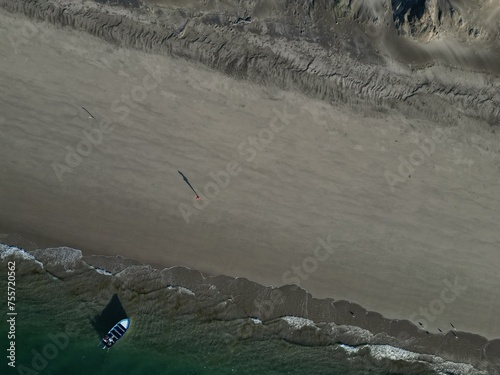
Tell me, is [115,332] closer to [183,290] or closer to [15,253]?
[183,290]

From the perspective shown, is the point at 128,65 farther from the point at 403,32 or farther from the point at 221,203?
the point at 403,32

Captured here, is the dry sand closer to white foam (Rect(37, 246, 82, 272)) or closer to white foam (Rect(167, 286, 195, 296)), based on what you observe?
white foam (Rect(37, 246, 82, 272))

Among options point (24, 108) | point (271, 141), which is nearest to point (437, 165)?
point (271, 141)

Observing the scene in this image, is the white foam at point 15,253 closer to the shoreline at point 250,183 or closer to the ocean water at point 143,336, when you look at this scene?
the ocean water at point 143,336

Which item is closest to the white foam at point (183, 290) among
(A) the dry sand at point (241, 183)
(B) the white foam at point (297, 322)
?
(A) the dry sand at point (241, 183)

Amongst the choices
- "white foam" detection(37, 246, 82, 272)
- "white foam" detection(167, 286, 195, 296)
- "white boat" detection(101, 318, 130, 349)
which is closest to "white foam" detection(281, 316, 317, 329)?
"white foam" detection(167, 286, 195, 296)

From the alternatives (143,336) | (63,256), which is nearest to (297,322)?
(143,336)
